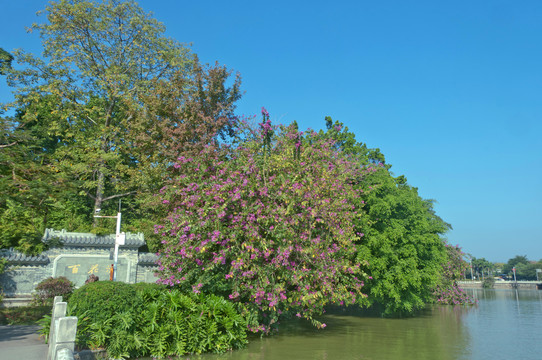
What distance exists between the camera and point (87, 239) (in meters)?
20.5

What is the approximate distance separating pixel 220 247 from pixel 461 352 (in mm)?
8656

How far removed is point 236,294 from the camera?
39.2 ft

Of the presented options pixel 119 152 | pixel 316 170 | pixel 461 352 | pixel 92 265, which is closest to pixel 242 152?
pixel 316 170

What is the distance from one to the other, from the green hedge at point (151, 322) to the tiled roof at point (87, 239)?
1085 centimetres

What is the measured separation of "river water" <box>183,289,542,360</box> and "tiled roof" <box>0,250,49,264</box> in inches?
516

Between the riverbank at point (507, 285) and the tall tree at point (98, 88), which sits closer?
the tall tree at point (98, 88)

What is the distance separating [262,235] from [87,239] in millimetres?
12761

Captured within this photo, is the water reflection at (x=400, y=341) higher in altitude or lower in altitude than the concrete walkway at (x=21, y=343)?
lower

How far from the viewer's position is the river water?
438 inches

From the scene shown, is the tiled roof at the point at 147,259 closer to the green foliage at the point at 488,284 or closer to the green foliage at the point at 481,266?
the green foliage at the point at 488,284

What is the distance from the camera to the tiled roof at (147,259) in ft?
70.4

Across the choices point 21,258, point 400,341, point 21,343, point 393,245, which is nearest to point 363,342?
point 400,341

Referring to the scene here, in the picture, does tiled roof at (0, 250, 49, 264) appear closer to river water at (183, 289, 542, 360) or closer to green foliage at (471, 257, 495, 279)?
river water at (183, 289, 542, 360)

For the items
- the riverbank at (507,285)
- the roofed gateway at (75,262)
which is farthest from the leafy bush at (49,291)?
the riverbank at (507,285)
